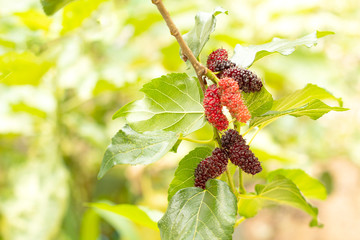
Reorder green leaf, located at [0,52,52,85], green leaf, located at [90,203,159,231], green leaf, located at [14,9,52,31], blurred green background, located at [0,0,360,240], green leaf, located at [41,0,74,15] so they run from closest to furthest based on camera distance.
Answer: green leaf, located at [41,0,74,15]
green leaf, located at [90,203,159,231]
green leaf, located at [0,52,52,85]
green leaf, located at [14,9,52,31]
blurred green background, located at [0,0,360,240]

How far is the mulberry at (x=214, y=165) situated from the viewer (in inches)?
13.1

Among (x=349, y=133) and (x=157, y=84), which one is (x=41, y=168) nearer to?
(x=157, y=84)

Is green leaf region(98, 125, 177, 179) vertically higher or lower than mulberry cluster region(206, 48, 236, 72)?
lower

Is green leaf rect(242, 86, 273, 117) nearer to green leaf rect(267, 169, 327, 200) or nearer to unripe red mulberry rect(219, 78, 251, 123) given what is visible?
unripe red mulberry rect(219, 78, 251, 123)

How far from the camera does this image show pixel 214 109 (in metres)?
0.32

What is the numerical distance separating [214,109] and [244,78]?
39 mm

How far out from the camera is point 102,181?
1251 millimetres

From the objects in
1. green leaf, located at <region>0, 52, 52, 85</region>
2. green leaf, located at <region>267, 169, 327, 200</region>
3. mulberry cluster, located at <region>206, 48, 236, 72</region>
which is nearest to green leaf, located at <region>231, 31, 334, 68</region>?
mulberry cluster, located at <region>206, 48, 236, 72</region>

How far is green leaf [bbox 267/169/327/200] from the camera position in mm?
481

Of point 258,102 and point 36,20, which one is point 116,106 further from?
point 258,102

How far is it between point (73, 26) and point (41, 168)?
0.39 metres

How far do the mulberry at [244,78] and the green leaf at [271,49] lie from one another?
3 cm

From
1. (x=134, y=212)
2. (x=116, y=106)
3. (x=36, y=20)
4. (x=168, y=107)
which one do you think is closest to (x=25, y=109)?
(x=36, y=20)

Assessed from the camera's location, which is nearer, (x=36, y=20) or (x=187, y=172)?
(x=187, y=172)
